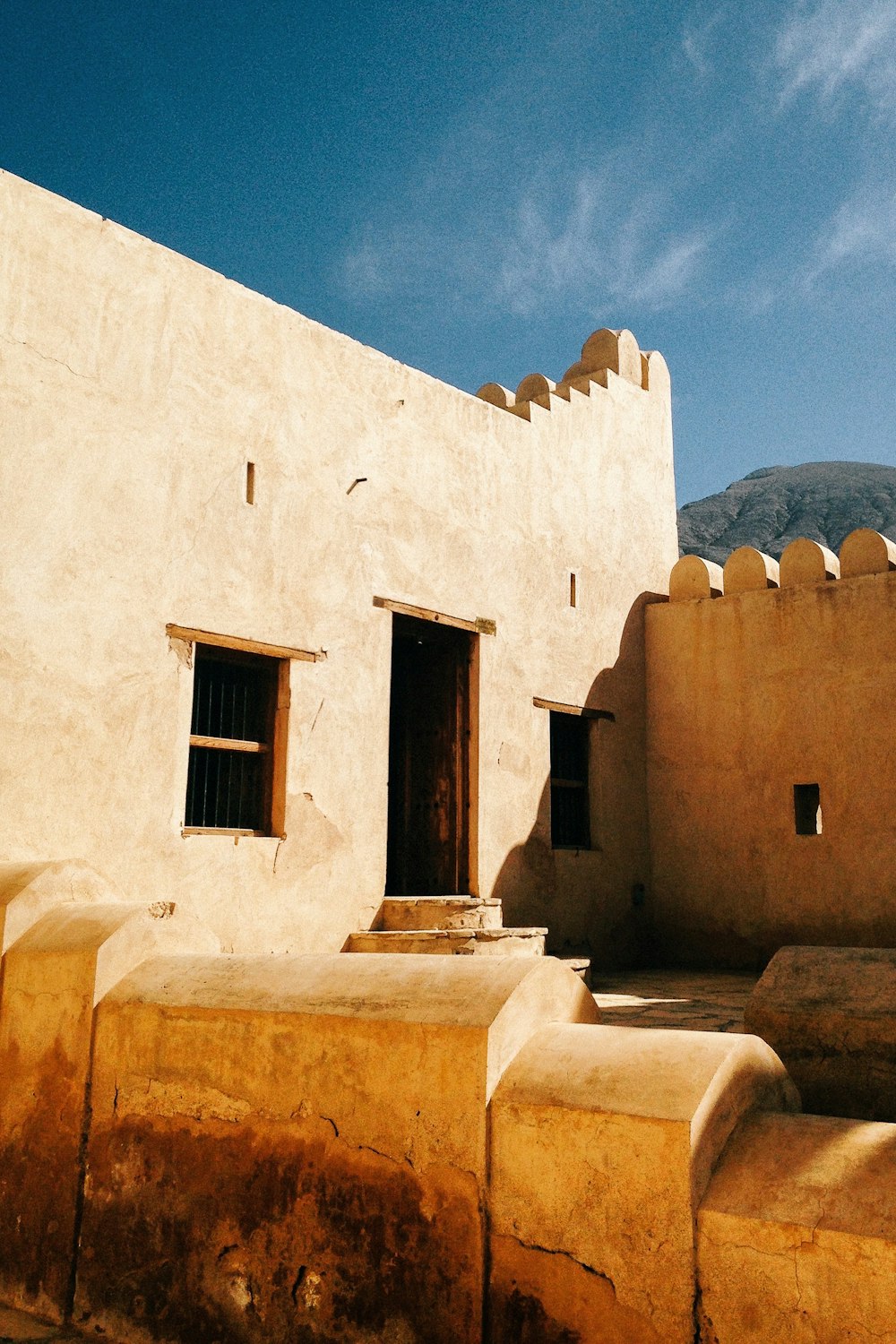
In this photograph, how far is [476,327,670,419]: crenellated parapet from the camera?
9586 mm

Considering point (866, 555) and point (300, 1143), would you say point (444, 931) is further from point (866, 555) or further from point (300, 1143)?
point (866, 555)

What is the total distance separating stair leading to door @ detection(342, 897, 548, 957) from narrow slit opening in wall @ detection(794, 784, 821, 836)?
2832mm

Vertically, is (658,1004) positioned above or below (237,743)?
below

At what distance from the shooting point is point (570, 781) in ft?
30.8

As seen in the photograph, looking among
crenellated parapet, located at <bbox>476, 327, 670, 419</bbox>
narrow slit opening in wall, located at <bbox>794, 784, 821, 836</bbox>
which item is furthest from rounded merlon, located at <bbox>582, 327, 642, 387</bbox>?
narrow slit opening in wall, located at <bbox>794, 784, 821, 836</bbox>

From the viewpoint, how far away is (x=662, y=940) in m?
9.62

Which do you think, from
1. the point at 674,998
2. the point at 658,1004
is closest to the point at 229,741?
the point at 658,1004

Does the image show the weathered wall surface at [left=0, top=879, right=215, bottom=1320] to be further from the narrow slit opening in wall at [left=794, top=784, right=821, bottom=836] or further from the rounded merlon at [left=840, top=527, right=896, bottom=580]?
the rounded merlon at [left=840, top=527, right=896, bottom=580]

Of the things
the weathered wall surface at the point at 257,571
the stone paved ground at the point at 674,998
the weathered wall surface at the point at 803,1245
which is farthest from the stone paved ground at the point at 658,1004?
the weathered wall surface at the point at 803,1245

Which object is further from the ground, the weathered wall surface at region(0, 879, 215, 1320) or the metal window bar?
the metal window bar

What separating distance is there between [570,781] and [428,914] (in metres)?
2.56

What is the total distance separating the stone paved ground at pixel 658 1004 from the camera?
3.52 metres

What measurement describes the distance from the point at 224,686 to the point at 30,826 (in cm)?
165

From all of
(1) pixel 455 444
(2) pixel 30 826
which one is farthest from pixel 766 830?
(2) pixel 30 826
